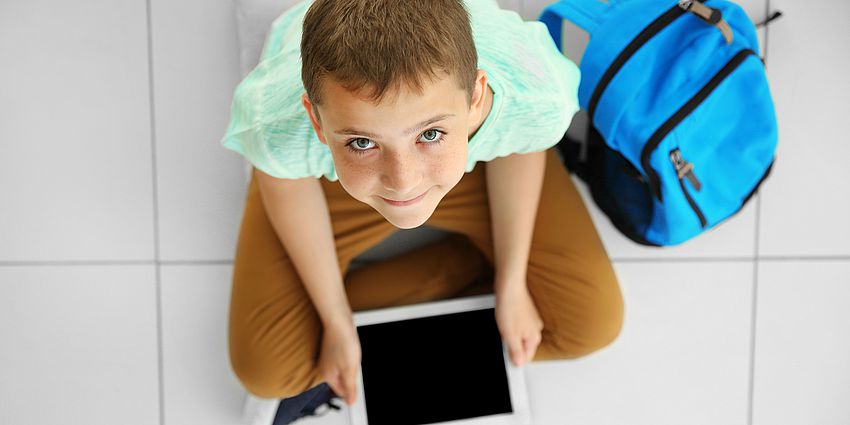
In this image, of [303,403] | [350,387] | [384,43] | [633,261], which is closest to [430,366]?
[350,387]

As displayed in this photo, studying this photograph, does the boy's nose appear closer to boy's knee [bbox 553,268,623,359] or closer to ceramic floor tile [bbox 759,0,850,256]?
boy's knee [bbox 553,268,623,359]

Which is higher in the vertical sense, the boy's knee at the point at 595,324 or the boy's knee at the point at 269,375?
the boy's knee at the point at 595,324

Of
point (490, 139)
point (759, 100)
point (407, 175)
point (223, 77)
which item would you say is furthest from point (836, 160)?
→ point (223, 77)

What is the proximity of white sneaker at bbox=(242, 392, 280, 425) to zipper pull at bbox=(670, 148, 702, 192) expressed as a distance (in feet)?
2.21

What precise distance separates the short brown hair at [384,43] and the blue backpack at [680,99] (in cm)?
45

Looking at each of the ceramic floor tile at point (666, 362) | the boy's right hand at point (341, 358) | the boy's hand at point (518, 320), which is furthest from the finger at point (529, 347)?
the boy's right hand at point (341, 358)

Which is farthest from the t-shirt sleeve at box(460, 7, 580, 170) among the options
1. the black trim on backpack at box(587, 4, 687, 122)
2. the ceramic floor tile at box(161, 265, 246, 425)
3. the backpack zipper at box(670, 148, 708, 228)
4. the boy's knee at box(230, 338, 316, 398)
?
the ceramic floor tile at box(161, 265, 246, 425)

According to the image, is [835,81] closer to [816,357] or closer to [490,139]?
[816,357]

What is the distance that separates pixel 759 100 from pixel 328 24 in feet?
2.17

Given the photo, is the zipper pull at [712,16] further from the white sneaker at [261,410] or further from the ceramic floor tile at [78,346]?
the ceramic floor tile at [78,346]

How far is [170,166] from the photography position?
44.6 inches

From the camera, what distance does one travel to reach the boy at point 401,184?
532mm

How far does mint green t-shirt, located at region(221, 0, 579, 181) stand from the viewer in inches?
28.0

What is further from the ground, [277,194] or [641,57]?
[641,57]
